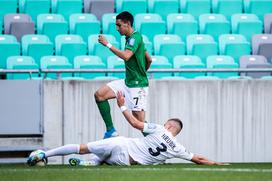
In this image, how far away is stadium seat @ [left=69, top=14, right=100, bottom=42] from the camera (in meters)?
17.7

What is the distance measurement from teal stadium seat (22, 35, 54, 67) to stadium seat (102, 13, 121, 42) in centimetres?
128

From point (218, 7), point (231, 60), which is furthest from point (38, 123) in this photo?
point (218, 7)

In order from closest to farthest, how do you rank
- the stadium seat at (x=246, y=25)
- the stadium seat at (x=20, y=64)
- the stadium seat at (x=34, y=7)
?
the stadium seat at (x=20, y=64), the stadium seat at (x=34, y=7), the stadium seat at (x=246, y=25)

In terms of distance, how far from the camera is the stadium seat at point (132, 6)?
18.6 metres

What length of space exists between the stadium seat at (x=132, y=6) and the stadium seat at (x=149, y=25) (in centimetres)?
48

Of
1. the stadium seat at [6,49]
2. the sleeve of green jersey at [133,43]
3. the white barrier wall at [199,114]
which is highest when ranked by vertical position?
the sleeve of green jersey at [133,43]

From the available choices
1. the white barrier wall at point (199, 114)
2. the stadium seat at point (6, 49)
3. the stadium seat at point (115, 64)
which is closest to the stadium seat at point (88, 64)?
the stadium seat at point (115, 64)

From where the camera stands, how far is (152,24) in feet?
58.9

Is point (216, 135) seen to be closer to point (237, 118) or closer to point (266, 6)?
point (237, 118)

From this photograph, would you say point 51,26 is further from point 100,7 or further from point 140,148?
point 140,148

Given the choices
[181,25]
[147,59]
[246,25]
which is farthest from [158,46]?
[147,59]

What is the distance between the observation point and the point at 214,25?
60.1ft

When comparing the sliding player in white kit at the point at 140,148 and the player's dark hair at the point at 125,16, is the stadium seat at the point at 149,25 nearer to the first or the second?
the player's dark hair at the point at 125,16

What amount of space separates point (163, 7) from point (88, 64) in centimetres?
333
